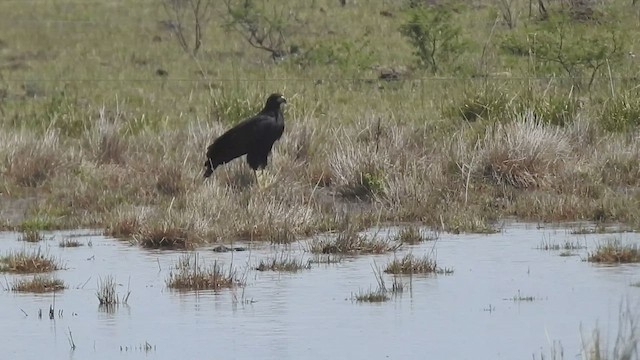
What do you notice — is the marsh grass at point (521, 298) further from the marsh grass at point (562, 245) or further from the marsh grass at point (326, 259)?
the marsh grass at point (562, 245)

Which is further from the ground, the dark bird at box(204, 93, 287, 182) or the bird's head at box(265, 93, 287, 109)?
the bird's head at box(265, 93, 287, 109)

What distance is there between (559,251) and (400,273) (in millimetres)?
1825

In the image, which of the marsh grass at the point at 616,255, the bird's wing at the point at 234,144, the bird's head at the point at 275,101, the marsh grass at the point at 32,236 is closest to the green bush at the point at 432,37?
the bird's head at the point at 275,101

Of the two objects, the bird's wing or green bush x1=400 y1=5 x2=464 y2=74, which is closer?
the bird's wing

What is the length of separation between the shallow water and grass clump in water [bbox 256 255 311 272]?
0.10 metres

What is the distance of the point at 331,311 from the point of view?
10.0m

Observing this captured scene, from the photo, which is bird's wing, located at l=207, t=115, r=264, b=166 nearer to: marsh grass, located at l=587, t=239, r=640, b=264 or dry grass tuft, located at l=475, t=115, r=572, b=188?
dry grass tuft, located at l=475, t=115, r=572, b=188

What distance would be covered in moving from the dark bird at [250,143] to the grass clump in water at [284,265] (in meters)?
4.54

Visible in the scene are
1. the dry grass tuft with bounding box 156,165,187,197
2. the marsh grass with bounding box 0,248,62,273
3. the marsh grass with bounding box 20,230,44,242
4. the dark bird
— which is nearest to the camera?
the marsh grass with bounding box 0,248,62,273

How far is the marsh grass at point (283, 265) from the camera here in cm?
1173

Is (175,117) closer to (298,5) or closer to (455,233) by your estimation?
(455,233)

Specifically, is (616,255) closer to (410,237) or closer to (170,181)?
(410,237)

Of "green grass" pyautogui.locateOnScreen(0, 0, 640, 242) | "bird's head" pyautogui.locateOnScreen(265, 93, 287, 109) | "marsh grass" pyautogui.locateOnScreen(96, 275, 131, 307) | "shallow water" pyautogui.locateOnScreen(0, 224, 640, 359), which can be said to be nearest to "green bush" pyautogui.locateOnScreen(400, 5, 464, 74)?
"green grass" pyautogui.locateOnScreen(0, 0, 640, 242)

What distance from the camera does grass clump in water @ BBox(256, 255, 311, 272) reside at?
11.7 metres
